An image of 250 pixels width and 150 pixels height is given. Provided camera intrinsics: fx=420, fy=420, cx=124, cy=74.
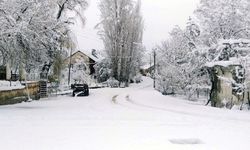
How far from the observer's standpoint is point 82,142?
34.1 ft

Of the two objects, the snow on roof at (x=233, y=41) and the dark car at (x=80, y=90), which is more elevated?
the snow on roof at (x=233, y=41)

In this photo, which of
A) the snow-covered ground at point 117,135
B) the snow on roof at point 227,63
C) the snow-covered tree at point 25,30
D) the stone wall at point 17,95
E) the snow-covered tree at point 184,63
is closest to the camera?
the snow-covered ground at point 117,135

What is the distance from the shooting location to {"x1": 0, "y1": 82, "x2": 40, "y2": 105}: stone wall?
2539 centimetres

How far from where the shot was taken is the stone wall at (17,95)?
2539 cm

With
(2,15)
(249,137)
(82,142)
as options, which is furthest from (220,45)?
(82,142)

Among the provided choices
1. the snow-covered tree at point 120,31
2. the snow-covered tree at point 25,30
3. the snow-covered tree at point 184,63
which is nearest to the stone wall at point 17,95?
the snow-covered tree at point 25,30

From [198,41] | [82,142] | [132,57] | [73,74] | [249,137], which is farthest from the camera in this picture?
[73,74]

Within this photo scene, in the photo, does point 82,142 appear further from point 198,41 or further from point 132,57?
point 132,57

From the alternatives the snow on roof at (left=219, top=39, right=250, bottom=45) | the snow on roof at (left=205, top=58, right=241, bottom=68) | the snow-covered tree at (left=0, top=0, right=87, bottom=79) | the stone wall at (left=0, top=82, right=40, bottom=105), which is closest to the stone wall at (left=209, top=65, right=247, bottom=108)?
the snow on roof at (left=205, top=58, right=241, bottom=68)

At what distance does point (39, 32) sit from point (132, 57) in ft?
145

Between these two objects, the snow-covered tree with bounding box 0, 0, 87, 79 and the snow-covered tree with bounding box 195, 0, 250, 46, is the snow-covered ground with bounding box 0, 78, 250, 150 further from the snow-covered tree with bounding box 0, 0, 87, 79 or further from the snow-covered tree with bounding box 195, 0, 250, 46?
the snow-covered tree with bounding box 195, 0, 250, 46

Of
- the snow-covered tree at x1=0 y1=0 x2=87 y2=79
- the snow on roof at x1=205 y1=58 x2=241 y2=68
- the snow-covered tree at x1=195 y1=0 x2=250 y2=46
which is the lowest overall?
the snow on roof at x1=205 y1=58 x2=241 y2=68

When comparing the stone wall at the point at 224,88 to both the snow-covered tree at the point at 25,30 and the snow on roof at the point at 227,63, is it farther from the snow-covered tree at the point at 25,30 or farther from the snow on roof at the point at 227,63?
the snow-covered tree at the point at 25,30

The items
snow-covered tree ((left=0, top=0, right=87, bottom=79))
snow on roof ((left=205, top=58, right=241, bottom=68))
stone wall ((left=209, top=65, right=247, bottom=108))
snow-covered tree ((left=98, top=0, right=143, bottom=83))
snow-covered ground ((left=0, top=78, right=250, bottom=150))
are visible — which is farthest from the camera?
snow-covered tree ((left=98, top=0, right=143, bottom=83))
